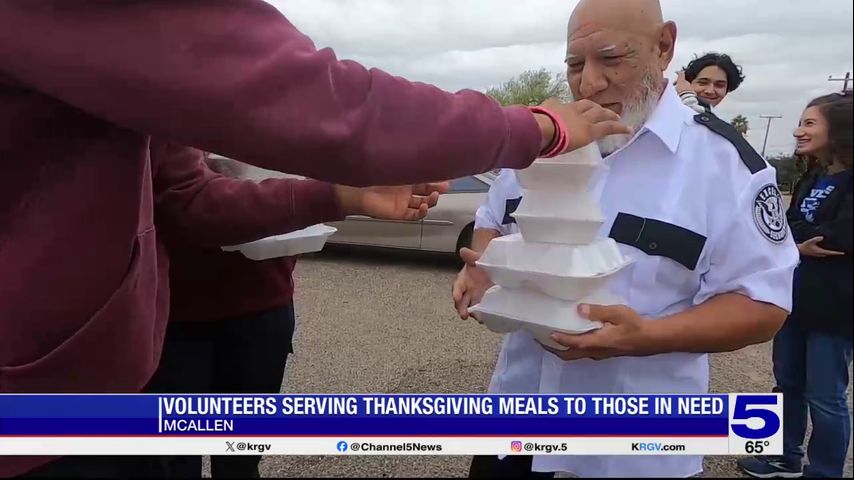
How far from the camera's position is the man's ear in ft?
3.29

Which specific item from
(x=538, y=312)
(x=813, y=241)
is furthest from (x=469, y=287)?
(x=813, y=241)

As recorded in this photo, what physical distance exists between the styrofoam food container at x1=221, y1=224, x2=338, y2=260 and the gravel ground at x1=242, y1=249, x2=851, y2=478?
0.27m

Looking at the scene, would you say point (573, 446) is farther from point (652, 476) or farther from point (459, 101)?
point (459, 101)

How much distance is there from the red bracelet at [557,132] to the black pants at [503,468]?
0.68 metres

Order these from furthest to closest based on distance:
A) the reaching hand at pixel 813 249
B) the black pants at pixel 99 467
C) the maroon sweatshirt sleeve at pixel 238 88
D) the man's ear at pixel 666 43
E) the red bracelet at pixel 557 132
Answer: the man's ear at pixel 666 43 → the reaching hand at pixel 813 249 → the black pants at pixel 99 467 → the red bracelet at pixel 557 132 → the maroon sweatshirt sleeve at pixel 238 88

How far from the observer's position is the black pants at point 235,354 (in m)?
1.31

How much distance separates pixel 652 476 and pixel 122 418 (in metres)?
0.83

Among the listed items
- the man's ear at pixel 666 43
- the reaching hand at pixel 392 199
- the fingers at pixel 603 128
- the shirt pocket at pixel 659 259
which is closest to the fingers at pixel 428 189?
the reaching hand at pixel 392 199

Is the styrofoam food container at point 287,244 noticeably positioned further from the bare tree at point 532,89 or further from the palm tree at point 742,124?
the palm tree at point 742,124

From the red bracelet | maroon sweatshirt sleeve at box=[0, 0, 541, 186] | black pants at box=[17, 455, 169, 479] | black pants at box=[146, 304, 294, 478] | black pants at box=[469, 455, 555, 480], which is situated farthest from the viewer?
black pants at box=[146, 304, 294, 478]

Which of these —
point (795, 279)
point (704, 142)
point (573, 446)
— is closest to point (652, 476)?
point (573, 446)

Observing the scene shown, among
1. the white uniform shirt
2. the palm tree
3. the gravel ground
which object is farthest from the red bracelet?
the gravel ground

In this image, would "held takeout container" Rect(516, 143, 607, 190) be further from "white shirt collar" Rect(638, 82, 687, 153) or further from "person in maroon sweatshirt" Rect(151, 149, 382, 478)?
"person in maroon sweatshirt" Rect(151, 149, 382, 478)

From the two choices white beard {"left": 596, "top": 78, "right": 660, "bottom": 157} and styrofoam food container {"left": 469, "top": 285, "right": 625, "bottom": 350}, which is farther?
white beard {"left": 596, "top": 78, "right": 660, "bottom": 157}
